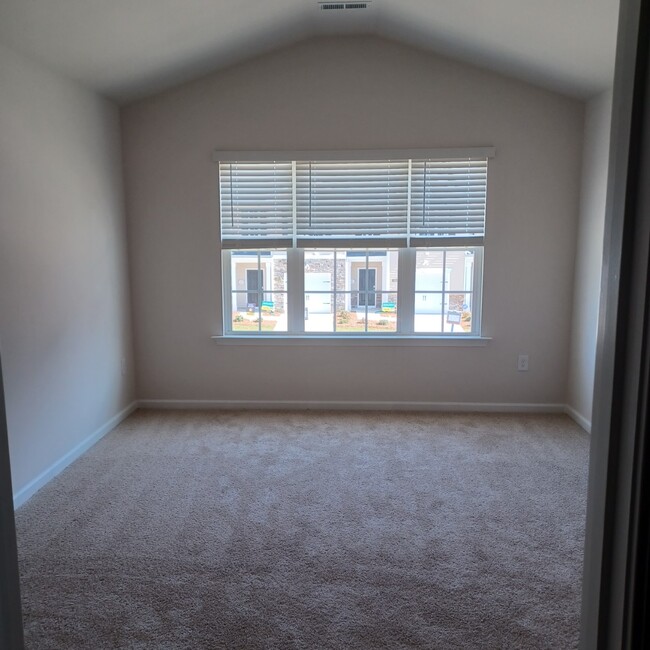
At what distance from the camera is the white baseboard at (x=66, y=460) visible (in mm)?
2723

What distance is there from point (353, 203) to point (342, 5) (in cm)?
138

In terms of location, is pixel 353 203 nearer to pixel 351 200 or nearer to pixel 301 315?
pixel 351 200

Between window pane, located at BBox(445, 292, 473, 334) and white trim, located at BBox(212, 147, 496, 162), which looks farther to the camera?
window pane, located at BBox(445, 292, 473, 334)

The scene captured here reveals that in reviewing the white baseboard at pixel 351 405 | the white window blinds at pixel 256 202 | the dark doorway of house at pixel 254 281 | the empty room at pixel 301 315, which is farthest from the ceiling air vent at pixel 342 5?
the white baseboard at pixel 351 405

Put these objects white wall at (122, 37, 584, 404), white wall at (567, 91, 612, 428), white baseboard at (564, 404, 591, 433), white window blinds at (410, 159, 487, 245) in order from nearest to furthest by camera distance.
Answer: white wall at (567, 91, 612, 428), white baseboard at (564, 404, 591, 433), white wall at (122, 37, 584, 404), white window blinds at (410, 159, 487, 245)

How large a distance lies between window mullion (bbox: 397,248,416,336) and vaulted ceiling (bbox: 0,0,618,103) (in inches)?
61.5

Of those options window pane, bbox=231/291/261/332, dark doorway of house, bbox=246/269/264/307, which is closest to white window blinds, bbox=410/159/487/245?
dark doorway of house, bbox=246/269/264/307

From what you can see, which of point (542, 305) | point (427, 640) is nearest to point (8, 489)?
point (427, 640)

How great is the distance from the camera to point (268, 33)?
3451 mm

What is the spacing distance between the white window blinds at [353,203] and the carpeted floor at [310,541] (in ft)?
5.30

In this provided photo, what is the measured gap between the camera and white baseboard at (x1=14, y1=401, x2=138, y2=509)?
2.72 m

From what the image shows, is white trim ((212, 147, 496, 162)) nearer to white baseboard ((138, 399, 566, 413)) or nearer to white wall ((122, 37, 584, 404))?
white wall ((122, 37, 584, 404))

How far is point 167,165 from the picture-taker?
155 inches

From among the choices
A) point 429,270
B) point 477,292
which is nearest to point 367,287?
point 429,270
